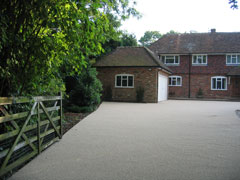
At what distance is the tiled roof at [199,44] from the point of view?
30.2 m

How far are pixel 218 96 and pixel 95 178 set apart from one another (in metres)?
28.4

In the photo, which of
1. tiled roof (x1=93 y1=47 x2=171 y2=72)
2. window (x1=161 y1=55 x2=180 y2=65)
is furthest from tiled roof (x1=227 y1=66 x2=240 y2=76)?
tiled roof (x1=93 y1=47 x2=171 y2=72)

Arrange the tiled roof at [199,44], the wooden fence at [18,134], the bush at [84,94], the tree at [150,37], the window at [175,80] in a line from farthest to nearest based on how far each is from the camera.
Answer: the tree at [150,37] < the window at [175,80] < the tiled roof at [199,44] < the bush at [84,94] < the wooden fence at [18,134]

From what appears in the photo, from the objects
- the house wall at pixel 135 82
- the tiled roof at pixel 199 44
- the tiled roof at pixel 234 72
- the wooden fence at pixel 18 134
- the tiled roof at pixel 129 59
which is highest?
the tiled roof at pixel 199 44

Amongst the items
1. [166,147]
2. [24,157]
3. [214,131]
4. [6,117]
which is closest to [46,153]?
[24,157]

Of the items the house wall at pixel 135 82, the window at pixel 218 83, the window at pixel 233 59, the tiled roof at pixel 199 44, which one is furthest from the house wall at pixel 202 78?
the house wall at pixel 135 82

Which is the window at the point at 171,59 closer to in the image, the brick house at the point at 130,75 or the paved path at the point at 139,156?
the brick house at the point at 130,75

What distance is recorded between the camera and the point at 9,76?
452 centimetres

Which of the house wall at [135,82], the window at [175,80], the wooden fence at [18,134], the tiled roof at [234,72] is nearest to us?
the wooden fence at [18,134]

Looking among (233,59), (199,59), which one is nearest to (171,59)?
(199,59)

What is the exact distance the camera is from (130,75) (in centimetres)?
2227

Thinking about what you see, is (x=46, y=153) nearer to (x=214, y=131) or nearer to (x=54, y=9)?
(x=54, y=9)

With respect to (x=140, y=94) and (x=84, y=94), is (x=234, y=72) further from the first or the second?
(x=84, y=94)

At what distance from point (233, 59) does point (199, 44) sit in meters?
4.68
